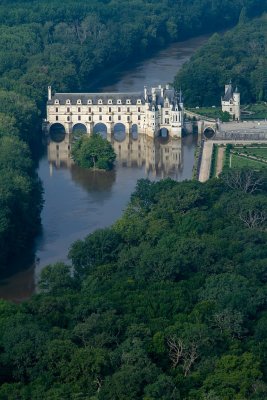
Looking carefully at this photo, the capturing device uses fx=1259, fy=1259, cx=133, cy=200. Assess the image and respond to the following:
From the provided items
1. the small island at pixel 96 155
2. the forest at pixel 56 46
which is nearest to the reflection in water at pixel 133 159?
the small island at pixel 96 155

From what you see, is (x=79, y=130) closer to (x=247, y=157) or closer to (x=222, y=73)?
(x=247, y=157)

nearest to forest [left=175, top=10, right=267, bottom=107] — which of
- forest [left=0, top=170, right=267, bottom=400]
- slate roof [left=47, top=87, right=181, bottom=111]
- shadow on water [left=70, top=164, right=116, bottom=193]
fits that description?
slate roof [left=47, top=87, right=181, bottom=111]

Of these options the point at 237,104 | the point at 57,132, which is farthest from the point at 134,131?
the point at 237,104

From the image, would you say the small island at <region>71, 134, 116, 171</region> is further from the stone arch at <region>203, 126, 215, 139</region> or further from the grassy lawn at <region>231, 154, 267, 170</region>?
the stone arch at <region>203, 126, 215, 139</region>

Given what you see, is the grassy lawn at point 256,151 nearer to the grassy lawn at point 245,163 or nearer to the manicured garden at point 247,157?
the manicured garden at point 247,157

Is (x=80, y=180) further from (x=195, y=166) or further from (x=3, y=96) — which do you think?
(x=3, y=96)
